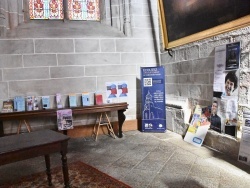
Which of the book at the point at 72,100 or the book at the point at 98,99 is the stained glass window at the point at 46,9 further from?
the book at the point at 98,99

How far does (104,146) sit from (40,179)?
47.5 inches

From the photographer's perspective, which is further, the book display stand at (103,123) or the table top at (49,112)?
the book display stand at (103,123)

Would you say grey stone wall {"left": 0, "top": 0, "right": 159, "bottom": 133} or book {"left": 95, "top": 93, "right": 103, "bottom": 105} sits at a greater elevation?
grey stone wall {"left": 0, "top": 0, "right": 159, "bottom": 133}

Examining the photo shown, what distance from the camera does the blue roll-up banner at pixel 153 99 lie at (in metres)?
3.94

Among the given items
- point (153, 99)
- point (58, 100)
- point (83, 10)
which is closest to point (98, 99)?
point (58, 100)

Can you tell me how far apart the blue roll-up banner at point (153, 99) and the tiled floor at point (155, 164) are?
0.42m

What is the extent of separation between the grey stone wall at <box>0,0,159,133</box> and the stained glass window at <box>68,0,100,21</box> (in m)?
0.19

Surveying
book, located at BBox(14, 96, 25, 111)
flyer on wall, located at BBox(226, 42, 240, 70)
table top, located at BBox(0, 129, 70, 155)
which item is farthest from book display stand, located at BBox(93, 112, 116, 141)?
flyer on wall, located at BBox(226, 42, 240, 70)

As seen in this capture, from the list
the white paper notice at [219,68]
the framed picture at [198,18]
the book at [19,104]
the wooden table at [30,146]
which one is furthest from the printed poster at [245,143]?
the book at [19,104]

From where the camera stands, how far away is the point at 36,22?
387 centimetres

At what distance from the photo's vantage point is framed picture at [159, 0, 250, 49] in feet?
8.14

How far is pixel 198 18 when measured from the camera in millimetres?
3098

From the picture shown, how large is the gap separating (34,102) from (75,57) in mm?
1066

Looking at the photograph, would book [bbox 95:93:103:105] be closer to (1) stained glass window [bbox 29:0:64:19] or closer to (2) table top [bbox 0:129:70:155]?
(1) stained glass window [bbox 29:0:64:19]
